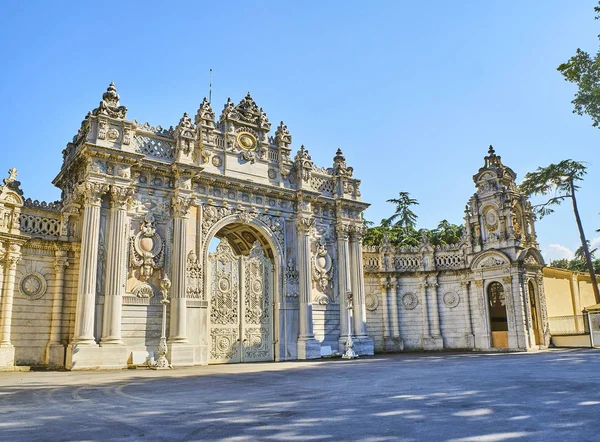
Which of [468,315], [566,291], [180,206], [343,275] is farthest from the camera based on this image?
[566,291]

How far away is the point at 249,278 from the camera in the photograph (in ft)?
75.6

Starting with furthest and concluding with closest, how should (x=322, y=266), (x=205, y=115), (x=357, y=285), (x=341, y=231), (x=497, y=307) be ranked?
1. (x=497, y=307)
2. (x=341, y=231)
3. (x=357, y=285)
4. (x=322, y=266)
5. (x=205, y=115)

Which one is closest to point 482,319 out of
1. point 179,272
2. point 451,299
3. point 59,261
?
point 451,299

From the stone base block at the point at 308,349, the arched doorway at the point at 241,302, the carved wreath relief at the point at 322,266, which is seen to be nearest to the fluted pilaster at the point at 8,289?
the arched doorway at the point at 241,302

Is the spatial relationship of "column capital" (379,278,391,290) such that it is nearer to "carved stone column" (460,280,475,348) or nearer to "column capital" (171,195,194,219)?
"carved stone column" (460,280,475,348)

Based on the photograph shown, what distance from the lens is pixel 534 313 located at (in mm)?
28125

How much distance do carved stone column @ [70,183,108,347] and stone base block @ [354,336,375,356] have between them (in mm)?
12249

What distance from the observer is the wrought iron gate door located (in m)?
21.8

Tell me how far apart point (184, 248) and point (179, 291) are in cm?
174

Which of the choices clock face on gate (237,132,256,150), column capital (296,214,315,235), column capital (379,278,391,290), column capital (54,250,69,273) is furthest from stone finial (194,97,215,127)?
column capital (379,278,391,290)

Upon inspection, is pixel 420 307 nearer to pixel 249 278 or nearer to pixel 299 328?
pixel 299 328

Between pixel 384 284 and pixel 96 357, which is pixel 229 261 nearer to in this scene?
pixel 96 357

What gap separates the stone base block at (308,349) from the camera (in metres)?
22.8

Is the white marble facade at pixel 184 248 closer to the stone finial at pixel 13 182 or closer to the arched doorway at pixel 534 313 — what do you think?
the stone finial at pixel 13 182
